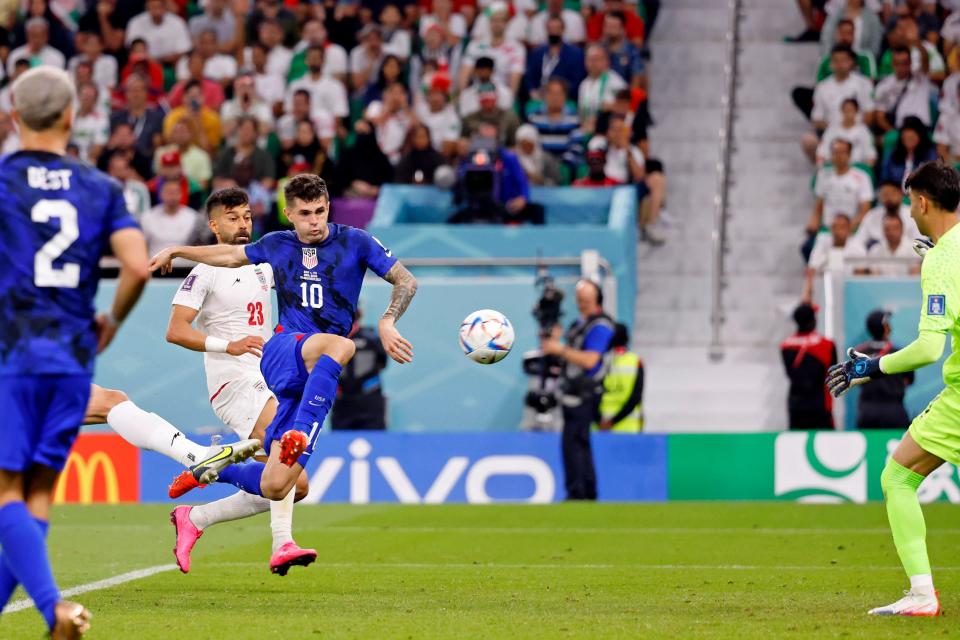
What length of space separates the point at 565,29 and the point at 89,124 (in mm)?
6250

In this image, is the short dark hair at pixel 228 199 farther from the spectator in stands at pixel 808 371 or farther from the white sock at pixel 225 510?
the spectator in stands at pixel 808 371

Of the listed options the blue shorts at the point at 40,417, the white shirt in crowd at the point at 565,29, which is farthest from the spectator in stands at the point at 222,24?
the blue shorts at the point at 40,417

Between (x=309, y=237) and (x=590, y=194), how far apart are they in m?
10.1

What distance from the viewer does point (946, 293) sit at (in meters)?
7.64

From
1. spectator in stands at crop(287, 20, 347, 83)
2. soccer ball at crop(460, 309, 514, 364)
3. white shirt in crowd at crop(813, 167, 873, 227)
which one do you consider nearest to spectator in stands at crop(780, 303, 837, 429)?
white shirt in crowd at crop(813, 167, 873, 227)

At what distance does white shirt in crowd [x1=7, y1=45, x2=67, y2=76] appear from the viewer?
22219 mm

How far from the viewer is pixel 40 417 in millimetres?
6277

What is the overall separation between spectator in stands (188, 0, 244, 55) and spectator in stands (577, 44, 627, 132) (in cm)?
519

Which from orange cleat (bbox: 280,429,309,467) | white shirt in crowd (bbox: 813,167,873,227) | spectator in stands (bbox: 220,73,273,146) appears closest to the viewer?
orange cleat (bbox: 280,429,309,467)

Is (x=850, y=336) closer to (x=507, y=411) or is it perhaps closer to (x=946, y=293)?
(x=507, y=411)

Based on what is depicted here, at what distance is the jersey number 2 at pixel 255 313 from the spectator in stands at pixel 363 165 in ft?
28.7

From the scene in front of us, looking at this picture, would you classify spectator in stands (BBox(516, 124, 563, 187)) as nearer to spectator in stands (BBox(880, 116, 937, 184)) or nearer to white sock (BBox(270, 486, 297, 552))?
spectator in stands (BBox(880, 116, 937, 184))

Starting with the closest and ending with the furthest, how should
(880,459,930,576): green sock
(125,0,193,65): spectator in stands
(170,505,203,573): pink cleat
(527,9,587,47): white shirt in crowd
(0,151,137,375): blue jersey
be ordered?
1. (0,151,137,375): blue jersey
2. (880,459,930,576): green sock
3. (170,505,203,573): pink cleat
4. (527,9,587,47): white shirt in crowd
5. (125,0,193,65): spectator in stands

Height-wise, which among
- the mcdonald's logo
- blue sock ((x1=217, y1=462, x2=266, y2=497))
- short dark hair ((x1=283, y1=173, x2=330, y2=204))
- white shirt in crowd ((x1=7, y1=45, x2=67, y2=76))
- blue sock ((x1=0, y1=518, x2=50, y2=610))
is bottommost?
the mcdonald's logo
